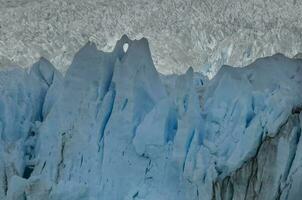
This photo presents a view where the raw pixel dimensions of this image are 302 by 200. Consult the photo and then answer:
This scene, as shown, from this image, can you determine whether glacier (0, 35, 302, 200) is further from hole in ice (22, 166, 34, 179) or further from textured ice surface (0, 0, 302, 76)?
textured ice surface (0, 0, 302, 76)

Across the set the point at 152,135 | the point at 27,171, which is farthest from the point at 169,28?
the point at 27,171

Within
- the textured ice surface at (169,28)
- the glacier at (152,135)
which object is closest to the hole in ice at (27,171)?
the glacier at (152,135)

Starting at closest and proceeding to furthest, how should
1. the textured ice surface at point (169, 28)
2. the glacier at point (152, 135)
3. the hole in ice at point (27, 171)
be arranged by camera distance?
the glacier at point (152, 135) < the hole in ice at point (27, 171) < the textured ice surface at point (169, 28)

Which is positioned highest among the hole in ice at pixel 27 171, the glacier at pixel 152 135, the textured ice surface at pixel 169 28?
the textured ice surface at pixel 169 28

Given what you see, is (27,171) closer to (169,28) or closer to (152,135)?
(152,135)

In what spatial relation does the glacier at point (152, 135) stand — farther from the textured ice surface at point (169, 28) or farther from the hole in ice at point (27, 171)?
the textured ice surface at point (169, 28)

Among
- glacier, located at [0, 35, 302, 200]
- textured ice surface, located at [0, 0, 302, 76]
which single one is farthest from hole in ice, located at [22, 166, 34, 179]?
textured ice surface, located at [0, 0, 302, 76]

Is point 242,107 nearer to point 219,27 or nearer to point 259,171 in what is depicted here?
point 259,171
